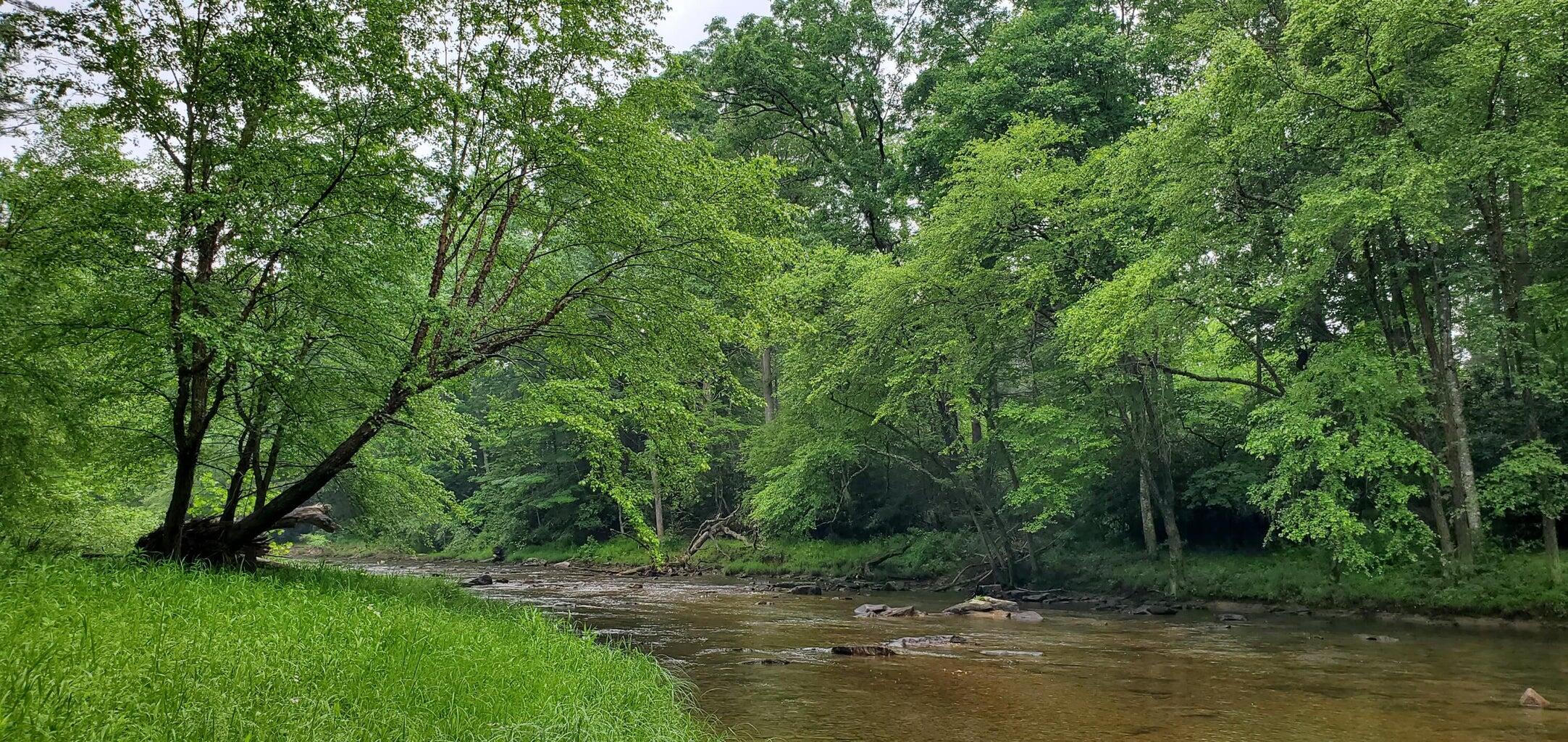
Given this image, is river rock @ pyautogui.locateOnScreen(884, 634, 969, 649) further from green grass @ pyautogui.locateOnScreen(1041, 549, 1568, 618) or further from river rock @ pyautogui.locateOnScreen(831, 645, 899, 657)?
green grass @ pyautogui.locateOnScreen(1041, 549, 1568, 618)

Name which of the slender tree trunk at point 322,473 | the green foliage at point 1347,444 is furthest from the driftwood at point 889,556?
the slender tree trunk at point 322,473

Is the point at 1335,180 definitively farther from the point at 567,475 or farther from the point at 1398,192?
the point at 567,475

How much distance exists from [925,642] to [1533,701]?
8.03m

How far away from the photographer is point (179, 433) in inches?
407

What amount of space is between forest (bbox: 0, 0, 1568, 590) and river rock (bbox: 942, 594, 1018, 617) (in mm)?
3149

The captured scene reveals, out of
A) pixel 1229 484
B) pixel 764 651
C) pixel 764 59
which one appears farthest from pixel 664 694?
pixel 764 59

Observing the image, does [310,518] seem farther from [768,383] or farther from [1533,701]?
[768,383]

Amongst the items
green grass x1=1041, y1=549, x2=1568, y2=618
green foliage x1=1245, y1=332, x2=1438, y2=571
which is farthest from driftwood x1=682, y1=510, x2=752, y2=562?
green foliage x1=1245, y1=332, x2=1438, y2=571

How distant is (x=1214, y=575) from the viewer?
2038 centimetres

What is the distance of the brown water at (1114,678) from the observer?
8016 millimetres

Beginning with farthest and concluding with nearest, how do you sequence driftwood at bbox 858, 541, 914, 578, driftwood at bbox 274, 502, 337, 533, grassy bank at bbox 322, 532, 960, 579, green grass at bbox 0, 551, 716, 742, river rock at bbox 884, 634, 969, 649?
driftwood at bbox 858, 541, 914, 578 < grassy bank at bbox 322, 532, 960, 579 < driftwood at bbox 274, 502, 337, 533 < river rock at bbox 884, 634, 969, 649 < green grass at bbox 0, 551, 716, 742

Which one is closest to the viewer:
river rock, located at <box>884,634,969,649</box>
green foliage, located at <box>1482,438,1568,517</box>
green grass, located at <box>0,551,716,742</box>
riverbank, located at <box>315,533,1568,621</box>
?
green grass, located at <box>0,551,716,742</box>

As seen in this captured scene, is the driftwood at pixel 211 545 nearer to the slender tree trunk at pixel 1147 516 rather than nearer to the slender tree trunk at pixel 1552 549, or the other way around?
the slender tree trunk at pixel 1147 516

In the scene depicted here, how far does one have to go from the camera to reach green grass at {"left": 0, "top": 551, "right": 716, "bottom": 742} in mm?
3832
